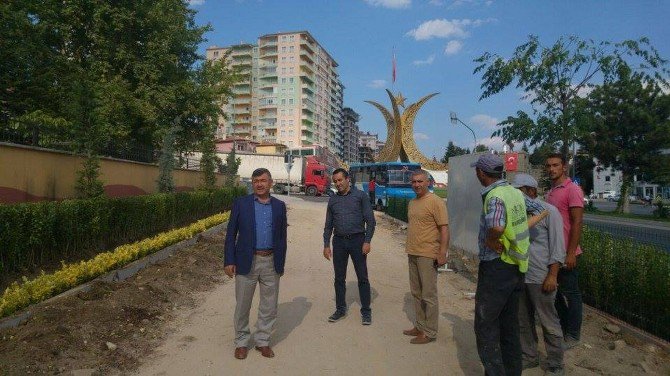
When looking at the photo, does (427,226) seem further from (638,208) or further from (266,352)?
(638,208)

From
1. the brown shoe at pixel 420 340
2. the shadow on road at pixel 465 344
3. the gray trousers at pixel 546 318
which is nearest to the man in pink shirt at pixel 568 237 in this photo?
the gray trousers at pixel 546 318

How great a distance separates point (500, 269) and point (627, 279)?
3295mm

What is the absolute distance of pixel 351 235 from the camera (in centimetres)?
543

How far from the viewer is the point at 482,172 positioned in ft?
11.4

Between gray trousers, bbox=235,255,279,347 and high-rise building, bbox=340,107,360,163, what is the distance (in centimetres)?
12557

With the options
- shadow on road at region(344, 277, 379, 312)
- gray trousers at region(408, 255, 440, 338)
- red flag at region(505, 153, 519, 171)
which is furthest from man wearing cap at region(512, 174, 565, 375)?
red flag at region(505, 153, 519, 171)

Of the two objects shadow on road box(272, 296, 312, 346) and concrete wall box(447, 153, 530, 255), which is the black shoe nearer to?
shadow on road box(272, 296, 312, 346)

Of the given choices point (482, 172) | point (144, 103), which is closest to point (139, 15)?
point (144, 103)

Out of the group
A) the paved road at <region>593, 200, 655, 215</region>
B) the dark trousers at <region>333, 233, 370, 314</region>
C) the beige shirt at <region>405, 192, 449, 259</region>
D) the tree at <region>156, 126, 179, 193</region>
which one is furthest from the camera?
the paved road at <region>593, 200, 655, 215</region>

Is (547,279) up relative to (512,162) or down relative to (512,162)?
down

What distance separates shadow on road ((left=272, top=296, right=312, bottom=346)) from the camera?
5.04 metres

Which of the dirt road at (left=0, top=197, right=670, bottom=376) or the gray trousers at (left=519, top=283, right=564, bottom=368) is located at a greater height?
the gray trousers at (left=519, top=283, right=564, bottom=368)

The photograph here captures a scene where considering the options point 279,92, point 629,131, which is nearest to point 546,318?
point 629,131

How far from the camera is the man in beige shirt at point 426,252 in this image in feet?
15.8
